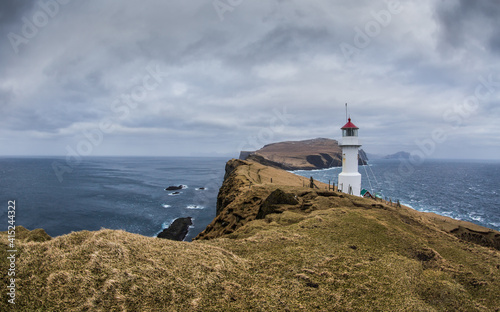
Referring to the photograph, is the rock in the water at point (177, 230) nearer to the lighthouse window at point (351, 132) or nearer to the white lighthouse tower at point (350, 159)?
the white lighthouse tower at point (350, 159)

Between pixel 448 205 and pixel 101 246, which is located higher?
pixel 101 246

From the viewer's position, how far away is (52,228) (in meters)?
42.5

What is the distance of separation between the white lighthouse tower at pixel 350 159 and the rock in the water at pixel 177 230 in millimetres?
25378

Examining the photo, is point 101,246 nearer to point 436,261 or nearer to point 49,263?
point 49,263

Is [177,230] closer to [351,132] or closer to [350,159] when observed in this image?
[350,159]

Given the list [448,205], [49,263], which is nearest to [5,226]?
[49,263]

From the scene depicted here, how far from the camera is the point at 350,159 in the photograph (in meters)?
29.2

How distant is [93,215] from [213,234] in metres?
43.0

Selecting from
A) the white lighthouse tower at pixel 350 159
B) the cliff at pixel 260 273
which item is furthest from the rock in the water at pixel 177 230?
the cliff at pixel 260 273

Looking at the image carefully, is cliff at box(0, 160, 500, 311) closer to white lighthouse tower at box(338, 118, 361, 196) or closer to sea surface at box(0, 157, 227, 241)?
white lighthouse tower at box(338, 118, 361, 196)

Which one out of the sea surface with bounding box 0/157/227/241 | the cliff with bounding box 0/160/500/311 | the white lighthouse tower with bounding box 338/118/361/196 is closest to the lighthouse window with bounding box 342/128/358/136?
the white lighthouse tower with bounding box 338/118/361/196

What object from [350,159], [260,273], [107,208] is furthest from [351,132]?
[107,208]

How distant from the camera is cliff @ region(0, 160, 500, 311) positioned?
634 centimetres

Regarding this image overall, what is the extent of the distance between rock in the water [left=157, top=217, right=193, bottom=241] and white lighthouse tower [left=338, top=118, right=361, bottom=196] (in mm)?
25378
